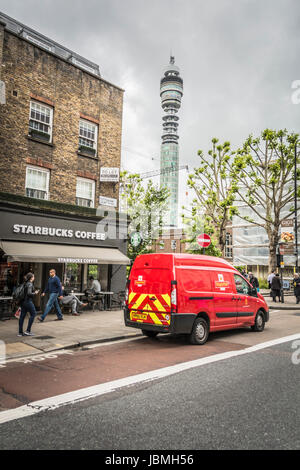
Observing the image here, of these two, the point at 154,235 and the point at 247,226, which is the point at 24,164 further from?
the point at 247,226

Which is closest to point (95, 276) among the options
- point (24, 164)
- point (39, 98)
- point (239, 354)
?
point (24, 164)

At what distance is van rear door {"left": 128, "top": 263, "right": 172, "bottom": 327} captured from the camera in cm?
805

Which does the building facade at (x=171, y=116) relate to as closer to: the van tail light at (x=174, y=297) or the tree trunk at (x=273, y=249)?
the tree trunk at (x=273, y=249)

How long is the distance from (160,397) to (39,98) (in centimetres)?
1352

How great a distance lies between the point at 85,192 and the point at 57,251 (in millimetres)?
3656

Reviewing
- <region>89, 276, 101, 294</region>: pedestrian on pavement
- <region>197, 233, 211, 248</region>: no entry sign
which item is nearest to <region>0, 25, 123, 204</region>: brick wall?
<region>89, 276, 101, 294</region>: pedestrian on pavement

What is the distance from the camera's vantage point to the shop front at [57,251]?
505 inches

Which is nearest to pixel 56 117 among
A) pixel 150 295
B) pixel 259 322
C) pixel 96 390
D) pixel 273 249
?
pixel 150 295

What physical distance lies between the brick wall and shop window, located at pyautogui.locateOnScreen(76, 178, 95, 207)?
265 mm

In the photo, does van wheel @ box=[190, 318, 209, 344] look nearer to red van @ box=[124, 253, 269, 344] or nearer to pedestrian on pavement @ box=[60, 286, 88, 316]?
red van @ box=[124, 253, 269, 344]

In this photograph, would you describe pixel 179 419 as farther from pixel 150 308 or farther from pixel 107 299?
pixel 107 299

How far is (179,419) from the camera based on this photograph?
12.8ft

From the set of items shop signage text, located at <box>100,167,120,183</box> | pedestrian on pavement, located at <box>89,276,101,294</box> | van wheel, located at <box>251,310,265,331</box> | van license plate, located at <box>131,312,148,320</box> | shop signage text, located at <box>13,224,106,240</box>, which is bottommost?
van wheel, located at <box>251,310,265,331</box>
